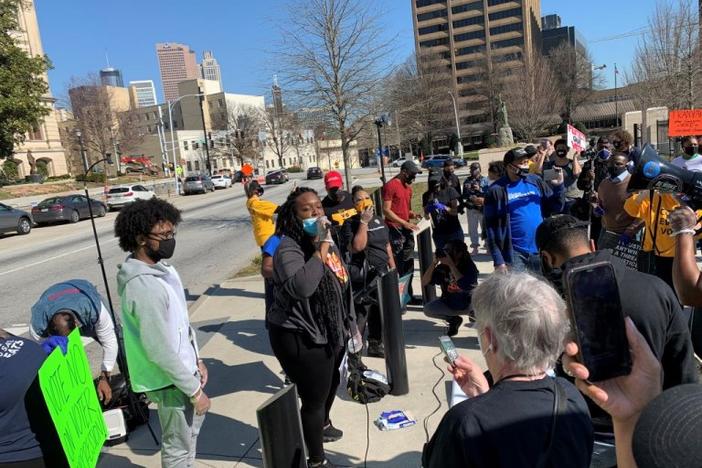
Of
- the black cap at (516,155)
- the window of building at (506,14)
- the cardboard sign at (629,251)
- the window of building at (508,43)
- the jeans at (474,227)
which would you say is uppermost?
the window of building at (506,14)

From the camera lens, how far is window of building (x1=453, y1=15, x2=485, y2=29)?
3952 inches

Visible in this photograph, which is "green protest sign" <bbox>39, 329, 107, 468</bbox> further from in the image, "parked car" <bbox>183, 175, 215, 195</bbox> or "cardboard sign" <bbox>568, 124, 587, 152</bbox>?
"parked car" <bbox>183, 175, 215, 195</bbox>

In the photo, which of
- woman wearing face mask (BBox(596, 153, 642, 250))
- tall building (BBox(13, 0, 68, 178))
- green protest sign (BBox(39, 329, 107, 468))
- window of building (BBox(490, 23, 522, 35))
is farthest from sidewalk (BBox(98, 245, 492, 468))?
window of building (BBox(490, 23, 522, 35))

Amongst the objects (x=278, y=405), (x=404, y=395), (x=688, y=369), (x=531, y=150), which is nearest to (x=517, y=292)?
(x=278, y=405)

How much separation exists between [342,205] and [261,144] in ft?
250

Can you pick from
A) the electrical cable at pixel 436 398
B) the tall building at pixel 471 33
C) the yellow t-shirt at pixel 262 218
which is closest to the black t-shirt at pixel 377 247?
the electrical cable at pixel 436 398

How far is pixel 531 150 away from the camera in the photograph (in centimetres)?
486

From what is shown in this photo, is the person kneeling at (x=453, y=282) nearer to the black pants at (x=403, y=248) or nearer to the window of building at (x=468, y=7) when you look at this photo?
the black pants at (x=403, y=248)

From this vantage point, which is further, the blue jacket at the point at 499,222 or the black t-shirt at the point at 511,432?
the blue jacket at the point at 499,222

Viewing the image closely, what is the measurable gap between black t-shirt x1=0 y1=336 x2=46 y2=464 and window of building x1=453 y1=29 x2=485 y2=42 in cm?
10820

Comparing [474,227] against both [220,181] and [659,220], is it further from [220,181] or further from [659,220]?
[220,181]

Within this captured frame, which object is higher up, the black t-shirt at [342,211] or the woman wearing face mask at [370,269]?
the black t-shirt at [342,211]

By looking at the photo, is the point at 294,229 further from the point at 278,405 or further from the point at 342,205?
the point at 342,205

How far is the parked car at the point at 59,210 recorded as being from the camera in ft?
78.1
